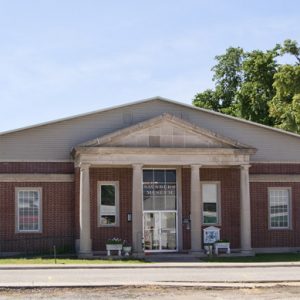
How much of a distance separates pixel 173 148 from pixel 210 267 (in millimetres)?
7648

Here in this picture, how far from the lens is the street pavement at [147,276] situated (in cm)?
1956

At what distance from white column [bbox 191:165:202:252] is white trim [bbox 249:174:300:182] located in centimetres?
452

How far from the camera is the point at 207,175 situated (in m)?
37.3

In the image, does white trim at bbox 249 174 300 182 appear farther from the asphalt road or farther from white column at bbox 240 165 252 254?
the asphalt road

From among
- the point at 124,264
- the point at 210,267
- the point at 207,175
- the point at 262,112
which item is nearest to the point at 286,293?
the point at 210,267

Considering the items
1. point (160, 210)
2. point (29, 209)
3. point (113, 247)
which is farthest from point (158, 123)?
point (29, 209)

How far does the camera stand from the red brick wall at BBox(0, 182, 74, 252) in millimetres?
35219

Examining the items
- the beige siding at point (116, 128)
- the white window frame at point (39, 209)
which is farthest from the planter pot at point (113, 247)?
the beige siding at point (116, 128)

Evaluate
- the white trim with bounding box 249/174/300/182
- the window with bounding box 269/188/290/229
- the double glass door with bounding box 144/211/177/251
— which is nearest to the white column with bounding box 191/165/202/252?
the double glass door with bounding box 144/211/177/251

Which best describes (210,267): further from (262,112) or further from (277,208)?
(262,112)

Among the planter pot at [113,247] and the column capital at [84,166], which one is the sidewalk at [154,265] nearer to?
the planter pot at [113,247]

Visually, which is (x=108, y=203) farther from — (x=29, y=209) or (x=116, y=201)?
(x=29, y=209)

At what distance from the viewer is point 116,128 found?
36.6 m

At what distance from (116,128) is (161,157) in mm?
3405
